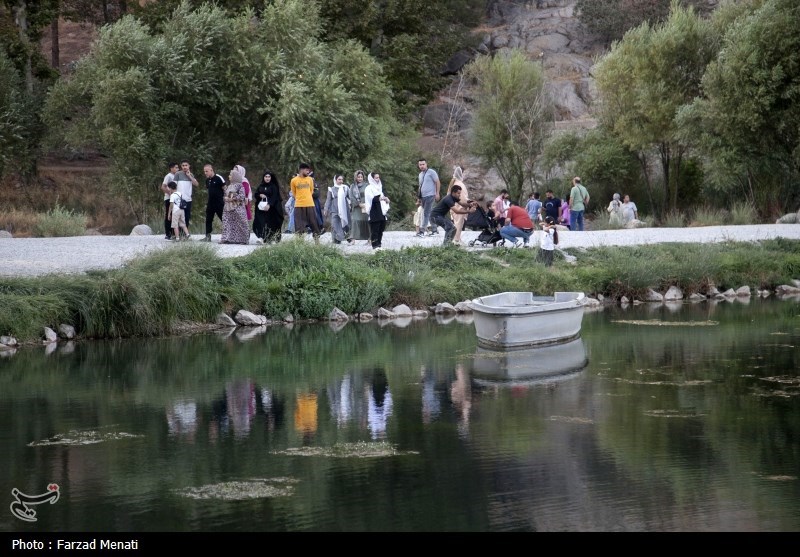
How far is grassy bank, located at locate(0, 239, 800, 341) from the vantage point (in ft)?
67.8

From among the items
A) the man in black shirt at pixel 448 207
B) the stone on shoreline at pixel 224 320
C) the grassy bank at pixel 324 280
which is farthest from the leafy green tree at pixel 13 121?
the stone on shoreline at pixel 224 320

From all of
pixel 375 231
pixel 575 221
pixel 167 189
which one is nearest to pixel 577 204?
pixel 575 221

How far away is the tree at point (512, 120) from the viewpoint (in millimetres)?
56531

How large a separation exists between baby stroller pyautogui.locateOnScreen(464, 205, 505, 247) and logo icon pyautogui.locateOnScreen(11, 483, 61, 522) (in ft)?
65.2

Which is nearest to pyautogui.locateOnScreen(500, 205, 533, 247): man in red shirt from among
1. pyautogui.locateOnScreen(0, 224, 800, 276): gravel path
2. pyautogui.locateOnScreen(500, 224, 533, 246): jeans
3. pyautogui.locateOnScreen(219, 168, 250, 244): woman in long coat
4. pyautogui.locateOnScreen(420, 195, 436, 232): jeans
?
pyautogui.locateOnScreen(500, 224, 533, 246): jeans

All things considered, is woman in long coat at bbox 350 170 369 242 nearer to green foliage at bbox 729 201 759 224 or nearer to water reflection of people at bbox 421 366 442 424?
water reflection of people at bbox 421 366 442 424

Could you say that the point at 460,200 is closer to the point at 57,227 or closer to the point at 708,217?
the point at 57,227

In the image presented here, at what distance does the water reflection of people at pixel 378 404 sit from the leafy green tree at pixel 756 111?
27.8 metres

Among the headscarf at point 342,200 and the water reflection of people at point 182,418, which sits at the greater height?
the headscarf at point 342,200

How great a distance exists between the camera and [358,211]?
96.5 feet

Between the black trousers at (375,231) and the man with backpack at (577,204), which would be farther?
Result: the man with backpack at (577,204)

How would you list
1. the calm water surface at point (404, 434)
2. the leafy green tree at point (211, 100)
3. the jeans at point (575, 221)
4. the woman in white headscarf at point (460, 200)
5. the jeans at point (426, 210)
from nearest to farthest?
the calm water surface at point (404, 434) < the woman in white headscarf at point (460, 200) < the jeans at point (426, 210) < the jeans at point (575, 221) < the leafy green tree at point (211, 100)

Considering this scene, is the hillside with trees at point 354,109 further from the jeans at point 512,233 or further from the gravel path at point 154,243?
the jeans at point 512,233
